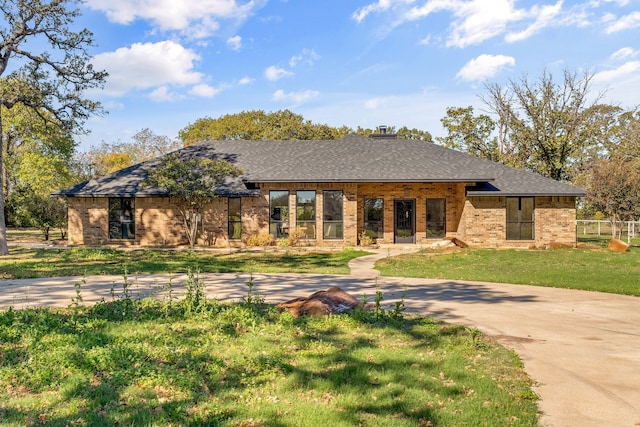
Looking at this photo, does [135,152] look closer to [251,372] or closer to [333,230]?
[333,230]

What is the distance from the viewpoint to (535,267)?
1550 centimetres

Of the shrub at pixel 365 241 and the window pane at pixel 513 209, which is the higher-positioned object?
the window pane at pixel 513 209

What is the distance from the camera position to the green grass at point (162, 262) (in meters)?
13.8

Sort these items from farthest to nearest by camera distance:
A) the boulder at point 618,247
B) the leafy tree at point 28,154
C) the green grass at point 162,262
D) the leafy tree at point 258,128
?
the leafy tree at point 258,128 < the leafy tree at point 28,154 < the boulder at point 618,247 < the green grass at point 162,262

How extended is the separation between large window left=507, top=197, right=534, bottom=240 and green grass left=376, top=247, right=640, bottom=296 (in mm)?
2391

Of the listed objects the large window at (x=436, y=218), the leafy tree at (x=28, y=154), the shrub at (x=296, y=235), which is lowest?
the shrub at (x=296, y=235)

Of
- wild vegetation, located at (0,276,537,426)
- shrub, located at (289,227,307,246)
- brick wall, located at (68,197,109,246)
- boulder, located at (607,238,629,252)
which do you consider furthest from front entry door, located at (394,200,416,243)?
wild vegetation, located at (0,276,537,426)

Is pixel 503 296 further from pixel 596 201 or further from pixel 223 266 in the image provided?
pixel 596 201

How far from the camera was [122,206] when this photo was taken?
950 inches

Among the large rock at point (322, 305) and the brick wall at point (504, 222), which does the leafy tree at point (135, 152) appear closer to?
the brick wall at point (504, 222)

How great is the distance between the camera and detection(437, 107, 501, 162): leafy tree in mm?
39625

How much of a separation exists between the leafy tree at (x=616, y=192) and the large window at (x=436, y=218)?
1301 cm

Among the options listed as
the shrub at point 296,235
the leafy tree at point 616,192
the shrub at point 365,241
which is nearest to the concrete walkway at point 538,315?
the shrub at point 365,241

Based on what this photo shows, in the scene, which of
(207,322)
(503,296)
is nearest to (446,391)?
(207,322)
